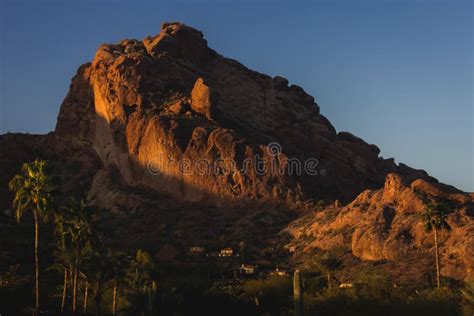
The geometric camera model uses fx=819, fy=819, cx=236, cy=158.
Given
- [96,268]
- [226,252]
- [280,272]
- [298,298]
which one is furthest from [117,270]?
[226,252]

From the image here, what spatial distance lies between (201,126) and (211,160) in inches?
275

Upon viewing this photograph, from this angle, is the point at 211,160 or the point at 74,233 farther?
the point at 211,160

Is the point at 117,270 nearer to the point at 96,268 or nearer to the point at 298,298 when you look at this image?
the point at 96,268

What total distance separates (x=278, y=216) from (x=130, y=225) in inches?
833

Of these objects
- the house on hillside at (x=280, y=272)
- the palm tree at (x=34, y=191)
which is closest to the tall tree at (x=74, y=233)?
the palm tree at (x=34, y=191)

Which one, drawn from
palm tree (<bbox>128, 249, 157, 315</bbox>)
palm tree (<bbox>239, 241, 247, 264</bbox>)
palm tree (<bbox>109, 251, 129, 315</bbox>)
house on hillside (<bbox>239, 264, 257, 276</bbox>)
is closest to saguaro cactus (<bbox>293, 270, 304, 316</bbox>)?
palm tree (<bbox>128, 249, 157, 315</bbox>)

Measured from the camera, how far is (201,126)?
128375 millimetres

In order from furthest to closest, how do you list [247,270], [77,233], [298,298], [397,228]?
[247,270] → [397,228] → [77,233] → [298,298]

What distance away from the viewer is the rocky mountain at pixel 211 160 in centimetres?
10075

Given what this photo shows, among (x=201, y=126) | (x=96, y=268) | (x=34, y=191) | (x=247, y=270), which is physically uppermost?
(x=201, y=126)

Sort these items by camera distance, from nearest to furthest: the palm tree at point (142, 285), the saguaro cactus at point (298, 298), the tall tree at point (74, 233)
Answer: the saguaro cactus at point (298, 298) → the tall tree at point (74, 233) → the palm tree at point (142, 285)

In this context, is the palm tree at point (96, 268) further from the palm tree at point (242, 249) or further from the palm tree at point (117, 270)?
the palm tree at point (242, 249)

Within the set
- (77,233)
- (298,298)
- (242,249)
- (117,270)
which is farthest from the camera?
(242,249)

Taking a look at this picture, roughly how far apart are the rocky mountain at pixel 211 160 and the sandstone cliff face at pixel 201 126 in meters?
0.22
